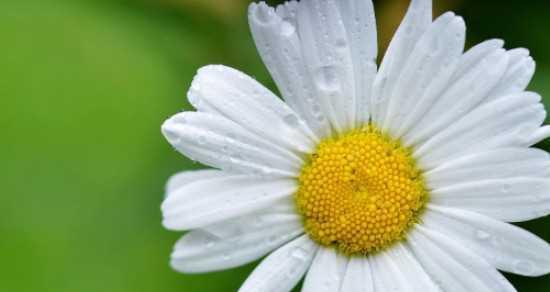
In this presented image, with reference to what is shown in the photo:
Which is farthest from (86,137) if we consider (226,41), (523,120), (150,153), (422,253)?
(523,120)

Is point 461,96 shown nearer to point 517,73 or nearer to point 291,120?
point 517,73

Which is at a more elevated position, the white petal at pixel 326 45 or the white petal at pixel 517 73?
the white petal at pixel 326 45

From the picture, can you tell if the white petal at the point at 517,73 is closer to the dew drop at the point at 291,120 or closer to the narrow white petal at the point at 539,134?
the narrow white petal at the point at 539,134

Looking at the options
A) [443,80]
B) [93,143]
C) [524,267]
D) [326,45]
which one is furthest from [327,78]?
[93,143]

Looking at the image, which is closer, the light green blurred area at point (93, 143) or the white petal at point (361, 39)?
the white petal at point (361, 39)

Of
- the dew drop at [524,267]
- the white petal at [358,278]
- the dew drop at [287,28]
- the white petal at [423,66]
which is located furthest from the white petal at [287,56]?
the dew drop at [524,267]

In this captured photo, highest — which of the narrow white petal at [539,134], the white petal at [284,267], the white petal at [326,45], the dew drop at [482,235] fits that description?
the white petal at [326,45]
